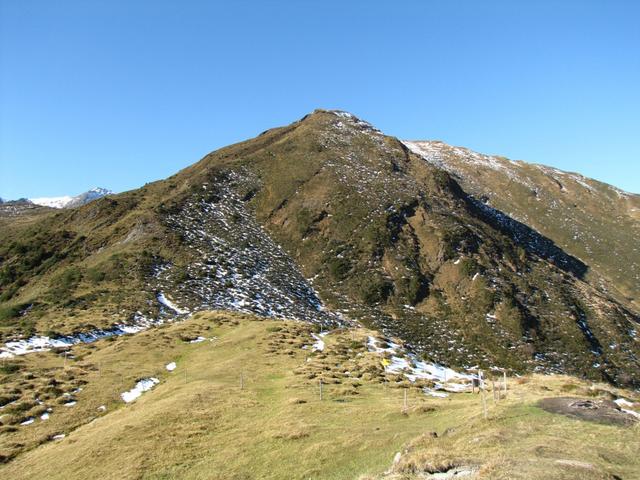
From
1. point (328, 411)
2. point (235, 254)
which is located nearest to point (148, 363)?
point (328, 411)

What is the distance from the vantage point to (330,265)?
87250 mm

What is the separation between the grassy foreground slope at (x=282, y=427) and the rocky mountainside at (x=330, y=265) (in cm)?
2022

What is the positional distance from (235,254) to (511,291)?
50.5 m

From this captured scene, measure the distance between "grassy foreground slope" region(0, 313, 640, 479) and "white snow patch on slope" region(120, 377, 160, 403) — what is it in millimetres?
655

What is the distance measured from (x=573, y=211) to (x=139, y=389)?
172 meters

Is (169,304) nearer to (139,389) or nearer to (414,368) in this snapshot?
(139,389)

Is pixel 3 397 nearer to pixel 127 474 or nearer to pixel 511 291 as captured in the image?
pixel 127 474

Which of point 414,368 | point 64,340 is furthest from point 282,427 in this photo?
point 64,340

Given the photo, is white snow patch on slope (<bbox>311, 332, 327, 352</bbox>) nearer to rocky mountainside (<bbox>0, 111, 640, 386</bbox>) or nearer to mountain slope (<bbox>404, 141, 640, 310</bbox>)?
rocky mountainside (<bbox>0, 111, 640, 386</bbox>)

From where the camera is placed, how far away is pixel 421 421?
2295 cm

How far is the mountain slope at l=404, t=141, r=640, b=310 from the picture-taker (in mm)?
130125

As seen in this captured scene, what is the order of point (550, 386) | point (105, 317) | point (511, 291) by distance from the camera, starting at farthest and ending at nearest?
point (511, 291) < point (105, 317) < point (550, 386)

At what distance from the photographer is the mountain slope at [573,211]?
130125 mm

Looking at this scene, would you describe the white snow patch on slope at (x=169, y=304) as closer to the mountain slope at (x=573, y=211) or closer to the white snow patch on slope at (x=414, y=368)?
the white snow patch on slope at (x=414, y=368)
